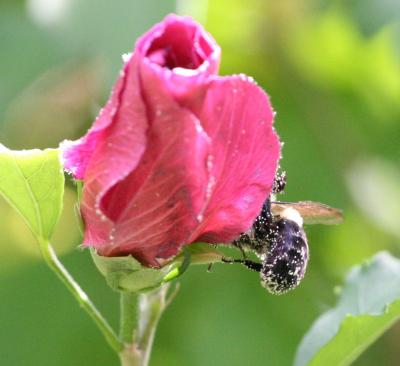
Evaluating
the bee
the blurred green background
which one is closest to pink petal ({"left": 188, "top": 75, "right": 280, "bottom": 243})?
the bee

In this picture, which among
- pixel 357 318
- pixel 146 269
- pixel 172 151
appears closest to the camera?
pixel 172 151

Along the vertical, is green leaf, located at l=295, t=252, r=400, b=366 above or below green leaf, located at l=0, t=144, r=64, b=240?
below

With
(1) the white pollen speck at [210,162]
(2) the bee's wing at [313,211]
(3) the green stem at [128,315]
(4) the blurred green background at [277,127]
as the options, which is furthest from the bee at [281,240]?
(4) the blurred green background at [277,127]

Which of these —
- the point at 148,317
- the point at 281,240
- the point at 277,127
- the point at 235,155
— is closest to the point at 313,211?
the point at 281,240

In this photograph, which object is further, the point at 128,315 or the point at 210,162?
the point at 128,315

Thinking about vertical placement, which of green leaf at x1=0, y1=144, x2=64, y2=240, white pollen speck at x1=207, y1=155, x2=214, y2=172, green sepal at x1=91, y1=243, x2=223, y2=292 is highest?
white pollen speck at x1=207, y1=155, x2=214, y2=172

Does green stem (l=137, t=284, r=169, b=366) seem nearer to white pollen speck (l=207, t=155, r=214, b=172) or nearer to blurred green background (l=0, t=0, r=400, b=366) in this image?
white pollen speck (l=207, t=155, r=214, b=172)

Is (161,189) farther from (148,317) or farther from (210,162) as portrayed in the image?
(148,317)

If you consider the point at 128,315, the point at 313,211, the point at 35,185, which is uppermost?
the point at 35,185
